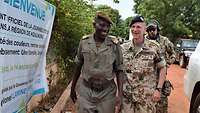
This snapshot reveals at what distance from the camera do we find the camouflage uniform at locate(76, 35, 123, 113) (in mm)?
5055

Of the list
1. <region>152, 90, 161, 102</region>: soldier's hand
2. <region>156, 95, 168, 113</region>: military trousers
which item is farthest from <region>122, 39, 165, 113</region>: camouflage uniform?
<region>156, 95, 168, 113</region>: military trousers

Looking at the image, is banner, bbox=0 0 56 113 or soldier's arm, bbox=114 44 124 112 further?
soldier's arm, bbox=114 44 124 112

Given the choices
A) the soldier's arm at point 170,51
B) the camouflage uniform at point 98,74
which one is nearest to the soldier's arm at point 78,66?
the camouflage uniform at point 98,74

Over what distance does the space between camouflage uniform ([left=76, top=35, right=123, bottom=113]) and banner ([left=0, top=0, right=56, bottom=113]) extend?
2.25 feet

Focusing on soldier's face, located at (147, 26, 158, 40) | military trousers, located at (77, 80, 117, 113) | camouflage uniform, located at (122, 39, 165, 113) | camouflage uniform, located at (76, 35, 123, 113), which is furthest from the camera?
soldier's face, located at (147, 26, 158, 40)

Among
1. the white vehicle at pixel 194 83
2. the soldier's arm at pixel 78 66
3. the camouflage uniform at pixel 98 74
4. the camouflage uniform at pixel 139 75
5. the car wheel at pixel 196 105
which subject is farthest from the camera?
the white vehicle at pixel 194 83

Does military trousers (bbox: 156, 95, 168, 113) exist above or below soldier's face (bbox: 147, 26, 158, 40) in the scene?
below

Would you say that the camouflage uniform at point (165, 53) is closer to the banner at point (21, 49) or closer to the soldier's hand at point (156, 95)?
the soldier's hand at point (156, 95)

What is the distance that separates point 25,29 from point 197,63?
4.01 meters

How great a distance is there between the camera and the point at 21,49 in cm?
367

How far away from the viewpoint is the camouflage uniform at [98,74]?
16.6 feet

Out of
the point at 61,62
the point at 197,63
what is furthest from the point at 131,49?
the point at 61,62

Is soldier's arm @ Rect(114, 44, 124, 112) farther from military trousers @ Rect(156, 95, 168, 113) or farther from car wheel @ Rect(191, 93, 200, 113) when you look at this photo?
military trousers @ Rect(156, 95, 168, 113)

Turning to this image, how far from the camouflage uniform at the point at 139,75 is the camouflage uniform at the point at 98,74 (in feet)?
1.17
